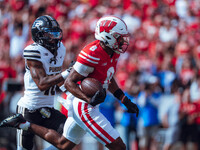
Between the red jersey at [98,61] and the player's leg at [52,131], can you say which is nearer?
the red jersey at [98,61]

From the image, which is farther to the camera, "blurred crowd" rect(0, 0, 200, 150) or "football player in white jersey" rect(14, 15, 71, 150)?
"blurred crowd" rect(0, 0, 200, 150)

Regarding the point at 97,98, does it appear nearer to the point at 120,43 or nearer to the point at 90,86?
the point at 90,86

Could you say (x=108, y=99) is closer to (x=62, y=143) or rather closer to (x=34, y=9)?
(x=62, y=143)

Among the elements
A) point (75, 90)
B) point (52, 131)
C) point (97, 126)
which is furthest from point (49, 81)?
point (97, 126)

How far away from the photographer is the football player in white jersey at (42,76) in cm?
508

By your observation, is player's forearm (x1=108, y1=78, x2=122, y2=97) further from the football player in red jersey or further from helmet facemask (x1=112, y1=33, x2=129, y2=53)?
helmet facemask (x1=112, y1=33, x2=129, y2=53)

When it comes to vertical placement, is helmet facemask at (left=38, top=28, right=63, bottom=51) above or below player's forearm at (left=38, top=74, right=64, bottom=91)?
above

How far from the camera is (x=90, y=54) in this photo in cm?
470

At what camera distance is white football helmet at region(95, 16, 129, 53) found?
4.85 m

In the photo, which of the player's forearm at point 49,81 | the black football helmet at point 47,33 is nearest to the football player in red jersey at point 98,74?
the player's forearm at point 49,81

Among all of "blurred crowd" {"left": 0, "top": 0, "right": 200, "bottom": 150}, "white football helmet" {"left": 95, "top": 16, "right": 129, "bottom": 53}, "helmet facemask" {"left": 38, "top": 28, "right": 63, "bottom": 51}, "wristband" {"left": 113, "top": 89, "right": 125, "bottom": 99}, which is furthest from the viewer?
"blurred crowd" {"left": 0, "top": 0, "right": 200, "bottom": 150}

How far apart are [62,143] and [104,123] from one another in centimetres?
62

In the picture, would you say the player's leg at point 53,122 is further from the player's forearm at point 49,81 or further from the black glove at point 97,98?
the black glove at point 97,98

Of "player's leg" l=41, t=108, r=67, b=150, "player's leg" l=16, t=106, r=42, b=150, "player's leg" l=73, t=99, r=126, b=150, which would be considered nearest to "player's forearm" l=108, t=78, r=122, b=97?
"player's leg" l=73, t=99, r=126, b=150
